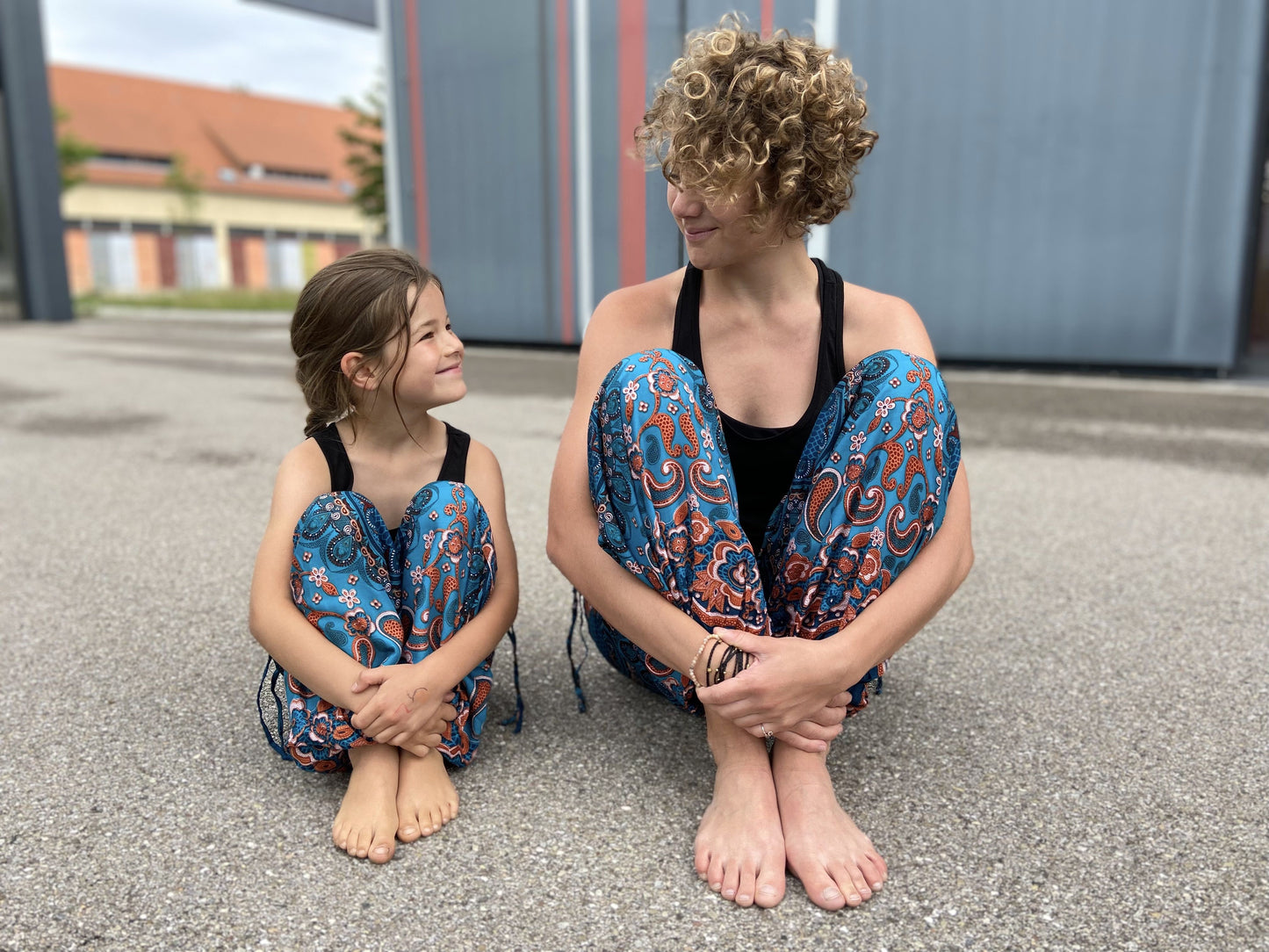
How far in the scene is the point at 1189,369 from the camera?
7539 millimetres

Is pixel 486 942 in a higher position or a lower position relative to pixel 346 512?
lower

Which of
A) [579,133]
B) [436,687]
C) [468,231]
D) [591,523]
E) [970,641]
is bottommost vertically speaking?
[970,641]

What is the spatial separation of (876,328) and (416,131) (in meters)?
10.4

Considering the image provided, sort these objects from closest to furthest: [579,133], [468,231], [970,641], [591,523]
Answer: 1. [591,523]
2. [970,641]
3. [579,133]
4. [468,231]

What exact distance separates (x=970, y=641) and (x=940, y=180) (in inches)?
261

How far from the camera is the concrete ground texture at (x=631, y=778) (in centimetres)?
120

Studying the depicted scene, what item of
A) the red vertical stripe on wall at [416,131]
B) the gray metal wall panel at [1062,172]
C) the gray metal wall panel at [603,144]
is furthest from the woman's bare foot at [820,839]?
the red vertical stripe on wall at [416,131]

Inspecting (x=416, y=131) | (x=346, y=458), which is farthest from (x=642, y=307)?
(x=416, y=131)

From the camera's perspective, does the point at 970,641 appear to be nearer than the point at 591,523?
Result: No

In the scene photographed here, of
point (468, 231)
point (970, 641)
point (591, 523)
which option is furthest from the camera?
point (468, 231)

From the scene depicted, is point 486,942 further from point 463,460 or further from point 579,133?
point 579,133

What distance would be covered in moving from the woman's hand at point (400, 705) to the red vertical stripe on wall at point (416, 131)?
970 cm

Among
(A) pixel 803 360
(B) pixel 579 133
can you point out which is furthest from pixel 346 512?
(B) pixel 579 133

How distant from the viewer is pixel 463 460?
1.67 meters
